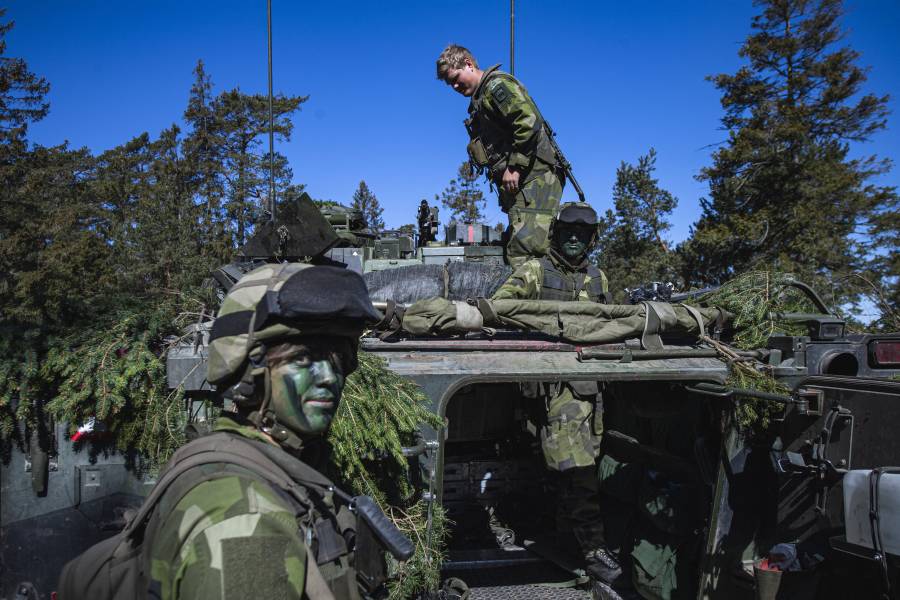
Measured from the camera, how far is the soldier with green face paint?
55.1 inches

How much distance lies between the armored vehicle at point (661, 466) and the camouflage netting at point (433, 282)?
0.01 meters

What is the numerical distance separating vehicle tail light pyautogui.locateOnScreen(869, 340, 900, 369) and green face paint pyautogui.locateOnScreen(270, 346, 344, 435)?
3.75m

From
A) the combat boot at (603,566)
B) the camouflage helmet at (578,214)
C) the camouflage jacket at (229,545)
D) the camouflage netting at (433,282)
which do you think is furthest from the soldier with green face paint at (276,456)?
the camouflage helmet at (578,214)

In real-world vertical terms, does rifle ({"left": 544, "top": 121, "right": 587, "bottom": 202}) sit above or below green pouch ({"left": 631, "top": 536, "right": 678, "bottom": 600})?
above

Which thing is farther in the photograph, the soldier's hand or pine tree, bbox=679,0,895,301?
pine tree, bbox=679,0,895,301

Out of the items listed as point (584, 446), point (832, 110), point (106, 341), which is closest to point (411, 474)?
point (106, 341)

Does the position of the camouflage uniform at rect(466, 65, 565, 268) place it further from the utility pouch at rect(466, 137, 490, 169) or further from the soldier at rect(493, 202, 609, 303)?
the soldier at rect(493, 202, 609, 303)

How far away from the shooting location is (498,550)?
6000 mm

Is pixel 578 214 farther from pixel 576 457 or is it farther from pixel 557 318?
pixel 576 457

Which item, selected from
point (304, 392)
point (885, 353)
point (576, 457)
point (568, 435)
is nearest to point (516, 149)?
point (568, 435)

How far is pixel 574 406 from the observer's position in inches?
211

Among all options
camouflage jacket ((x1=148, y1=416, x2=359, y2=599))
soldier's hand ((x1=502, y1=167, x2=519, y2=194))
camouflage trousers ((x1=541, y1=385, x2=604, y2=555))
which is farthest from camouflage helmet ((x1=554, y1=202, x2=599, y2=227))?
camouflage jacket ((x1=148, y1=416, x2=359, y2=599))

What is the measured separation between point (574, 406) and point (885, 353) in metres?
2.14

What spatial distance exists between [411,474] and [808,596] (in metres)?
2.24
